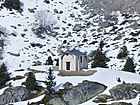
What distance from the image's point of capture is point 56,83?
54188 millimetres

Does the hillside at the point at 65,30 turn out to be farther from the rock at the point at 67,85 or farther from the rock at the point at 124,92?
the rock at the point at 67,85

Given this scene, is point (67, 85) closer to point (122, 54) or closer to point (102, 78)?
point (102, 78)

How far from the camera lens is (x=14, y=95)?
174 ft

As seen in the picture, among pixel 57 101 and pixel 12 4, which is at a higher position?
pixel 12 4

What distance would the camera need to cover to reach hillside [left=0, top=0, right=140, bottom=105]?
87.8m

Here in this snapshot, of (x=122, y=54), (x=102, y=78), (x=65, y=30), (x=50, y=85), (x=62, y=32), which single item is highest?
(x=65, y=30)

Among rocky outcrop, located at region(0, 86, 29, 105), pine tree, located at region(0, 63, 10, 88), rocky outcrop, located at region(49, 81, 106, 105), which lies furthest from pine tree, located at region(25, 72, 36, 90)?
rocky outcrop, located at region(49, 81, 106, 105)

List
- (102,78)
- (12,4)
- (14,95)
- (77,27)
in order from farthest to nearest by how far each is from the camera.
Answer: (12,4), (77,27), (102,78), (14,95)

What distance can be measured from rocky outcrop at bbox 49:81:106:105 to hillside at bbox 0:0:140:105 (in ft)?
67.7

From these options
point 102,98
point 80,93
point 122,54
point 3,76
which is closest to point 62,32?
point 122,54

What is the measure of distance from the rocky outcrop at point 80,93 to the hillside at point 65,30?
20.6 m

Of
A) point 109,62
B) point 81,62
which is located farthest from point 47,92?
point 109,62

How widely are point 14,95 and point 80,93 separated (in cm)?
848

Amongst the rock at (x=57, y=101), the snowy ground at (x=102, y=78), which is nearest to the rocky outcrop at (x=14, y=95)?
the snowy ground at (x=102, y=78)
